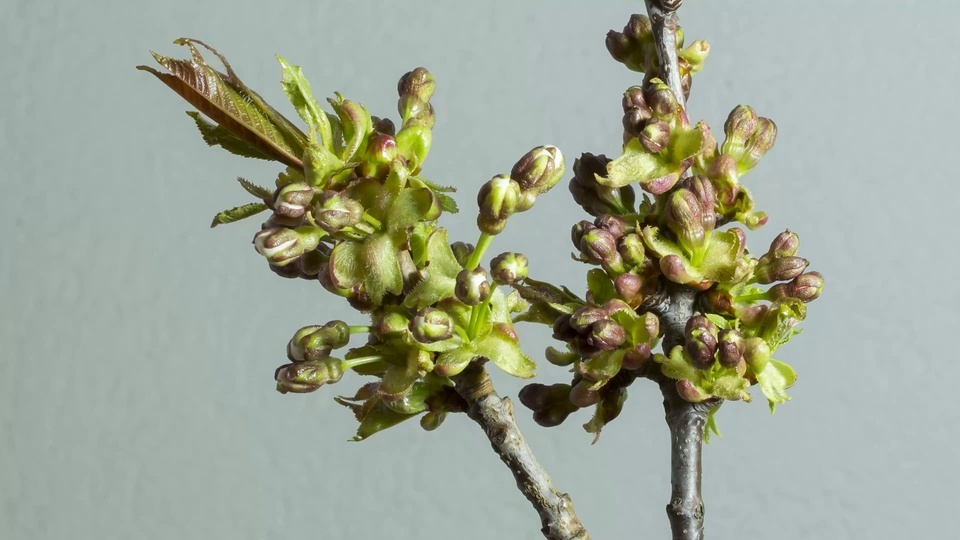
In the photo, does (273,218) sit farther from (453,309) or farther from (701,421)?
(701,421)

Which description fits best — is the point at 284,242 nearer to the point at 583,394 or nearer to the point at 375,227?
the point at 375,227

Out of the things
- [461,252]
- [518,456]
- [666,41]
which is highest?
[666,41]

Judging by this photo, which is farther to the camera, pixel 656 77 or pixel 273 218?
pixel 656 77

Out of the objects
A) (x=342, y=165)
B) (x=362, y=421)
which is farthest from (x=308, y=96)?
(x=362, y=421)

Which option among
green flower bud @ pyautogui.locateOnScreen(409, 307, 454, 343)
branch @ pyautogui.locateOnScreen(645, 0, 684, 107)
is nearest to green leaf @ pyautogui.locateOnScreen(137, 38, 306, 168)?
green flower bud @ pyautogui.locateOnScreen(409, 307, 454, 343)

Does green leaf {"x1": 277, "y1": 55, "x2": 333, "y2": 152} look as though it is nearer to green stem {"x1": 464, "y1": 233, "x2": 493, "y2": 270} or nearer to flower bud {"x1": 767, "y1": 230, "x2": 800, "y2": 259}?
green stem {"x1": 464, "y1": 233, "x2": 493, "y2": 270}

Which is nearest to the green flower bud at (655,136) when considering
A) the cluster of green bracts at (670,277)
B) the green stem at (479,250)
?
the cluster of green bracts at (670,277)

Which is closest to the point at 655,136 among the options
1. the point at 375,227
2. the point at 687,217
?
the point at 687,217
